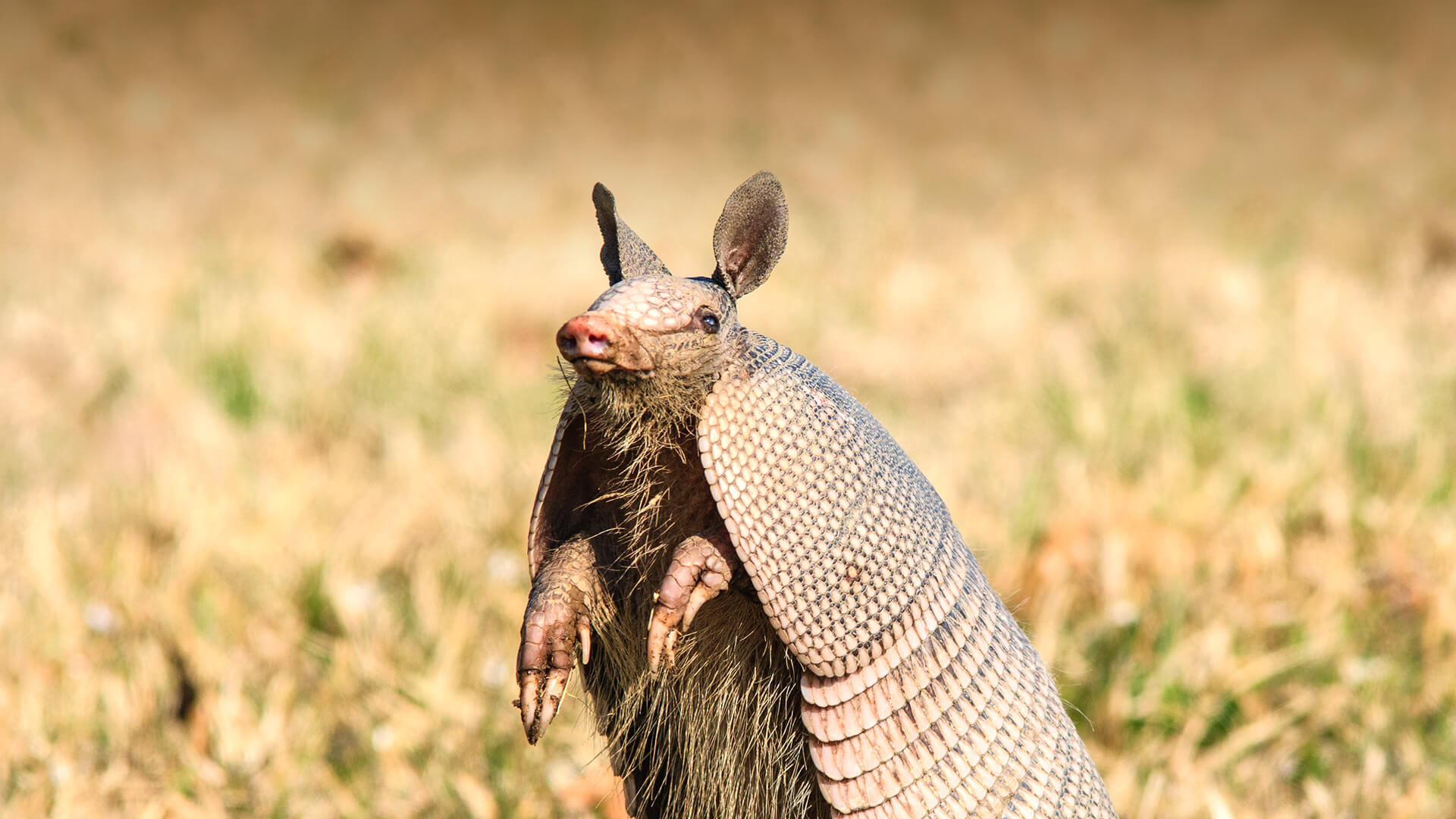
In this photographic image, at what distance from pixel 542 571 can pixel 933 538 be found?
0.62 m

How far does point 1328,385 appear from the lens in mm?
5926

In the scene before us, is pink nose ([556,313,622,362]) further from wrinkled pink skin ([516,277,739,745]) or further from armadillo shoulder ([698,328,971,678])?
armadillo shoulder ([698,328,971,678])

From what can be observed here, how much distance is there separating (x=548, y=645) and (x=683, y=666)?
0.26 m

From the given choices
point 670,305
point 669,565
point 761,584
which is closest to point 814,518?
point 761,584

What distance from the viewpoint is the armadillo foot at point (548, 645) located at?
5.71 ft

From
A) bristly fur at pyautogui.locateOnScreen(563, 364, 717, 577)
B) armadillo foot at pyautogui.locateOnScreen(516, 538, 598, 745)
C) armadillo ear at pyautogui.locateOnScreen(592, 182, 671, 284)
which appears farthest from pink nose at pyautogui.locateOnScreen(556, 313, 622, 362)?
armadillo foot at pyautogui.locateOnScreen(516, 538, 598, 745)

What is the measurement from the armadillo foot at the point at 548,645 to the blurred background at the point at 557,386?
1.19 m

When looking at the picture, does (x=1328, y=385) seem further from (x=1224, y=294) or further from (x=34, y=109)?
(x=34, y=109)

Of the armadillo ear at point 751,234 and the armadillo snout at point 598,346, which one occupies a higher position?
the armadillo ear at point 751,234

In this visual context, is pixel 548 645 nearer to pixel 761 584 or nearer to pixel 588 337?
pixel 761 584

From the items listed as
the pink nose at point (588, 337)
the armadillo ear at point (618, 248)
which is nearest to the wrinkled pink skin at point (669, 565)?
the pink nose at point (588, 337)

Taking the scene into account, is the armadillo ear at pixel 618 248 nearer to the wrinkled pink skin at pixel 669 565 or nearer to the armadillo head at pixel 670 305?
the armadillo head at pixel 670 305

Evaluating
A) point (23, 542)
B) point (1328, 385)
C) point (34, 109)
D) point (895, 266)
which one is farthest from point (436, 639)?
point (34, 109)

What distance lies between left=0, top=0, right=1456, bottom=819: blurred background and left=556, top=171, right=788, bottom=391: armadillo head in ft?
4.96
